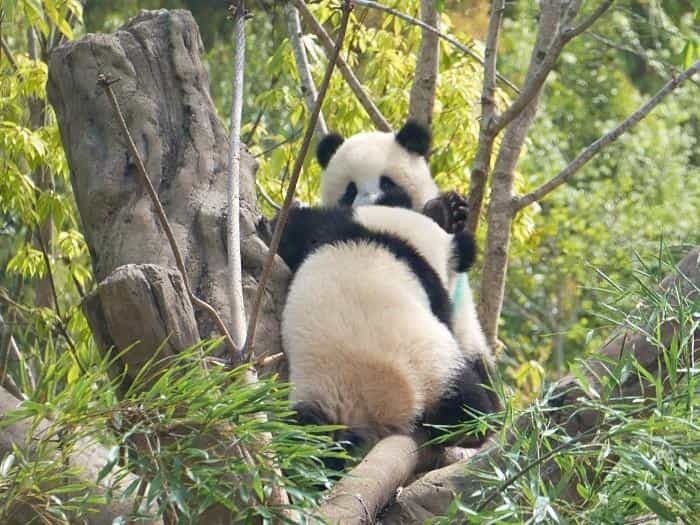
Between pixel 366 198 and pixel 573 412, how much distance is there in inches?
96.5

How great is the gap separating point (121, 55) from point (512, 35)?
971cm

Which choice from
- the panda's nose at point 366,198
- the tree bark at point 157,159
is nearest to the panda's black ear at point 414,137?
the panda's nose at point 366,198

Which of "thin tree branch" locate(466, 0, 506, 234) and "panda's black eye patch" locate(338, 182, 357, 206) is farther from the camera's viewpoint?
"panda's black eye patch" locate(338, 182, 357, 206)

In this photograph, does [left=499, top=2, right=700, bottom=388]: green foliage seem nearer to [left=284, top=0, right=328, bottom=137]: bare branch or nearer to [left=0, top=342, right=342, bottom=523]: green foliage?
[left=284, top=0, right=328, bottom=137]: bare branch

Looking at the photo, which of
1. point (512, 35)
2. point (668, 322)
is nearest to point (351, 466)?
point (668, 322)

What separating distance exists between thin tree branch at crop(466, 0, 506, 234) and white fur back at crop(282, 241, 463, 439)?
3.29ft

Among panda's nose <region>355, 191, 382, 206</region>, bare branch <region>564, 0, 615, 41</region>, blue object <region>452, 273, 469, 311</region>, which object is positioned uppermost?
bare branch <region>564, 0, 615, 41</region>

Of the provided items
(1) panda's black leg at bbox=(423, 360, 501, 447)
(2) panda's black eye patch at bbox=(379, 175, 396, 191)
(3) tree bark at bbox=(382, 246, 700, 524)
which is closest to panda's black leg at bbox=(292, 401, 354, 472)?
(1) panda's black leg at bbox=(423, 360, 501, 447)

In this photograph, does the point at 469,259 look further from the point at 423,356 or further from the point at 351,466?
the point at 351,466

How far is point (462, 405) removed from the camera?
373cm

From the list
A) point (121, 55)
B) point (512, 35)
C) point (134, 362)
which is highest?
point (121, 55)

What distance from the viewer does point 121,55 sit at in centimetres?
381

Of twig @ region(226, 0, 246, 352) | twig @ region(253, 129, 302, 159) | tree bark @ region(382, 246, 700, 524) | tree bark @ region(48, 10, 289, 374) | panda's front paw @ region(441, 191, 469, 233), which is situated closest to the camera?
tree bark @ region(382, 246, 700, 524)

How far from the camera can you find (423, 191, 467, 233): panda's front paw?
472 cm
